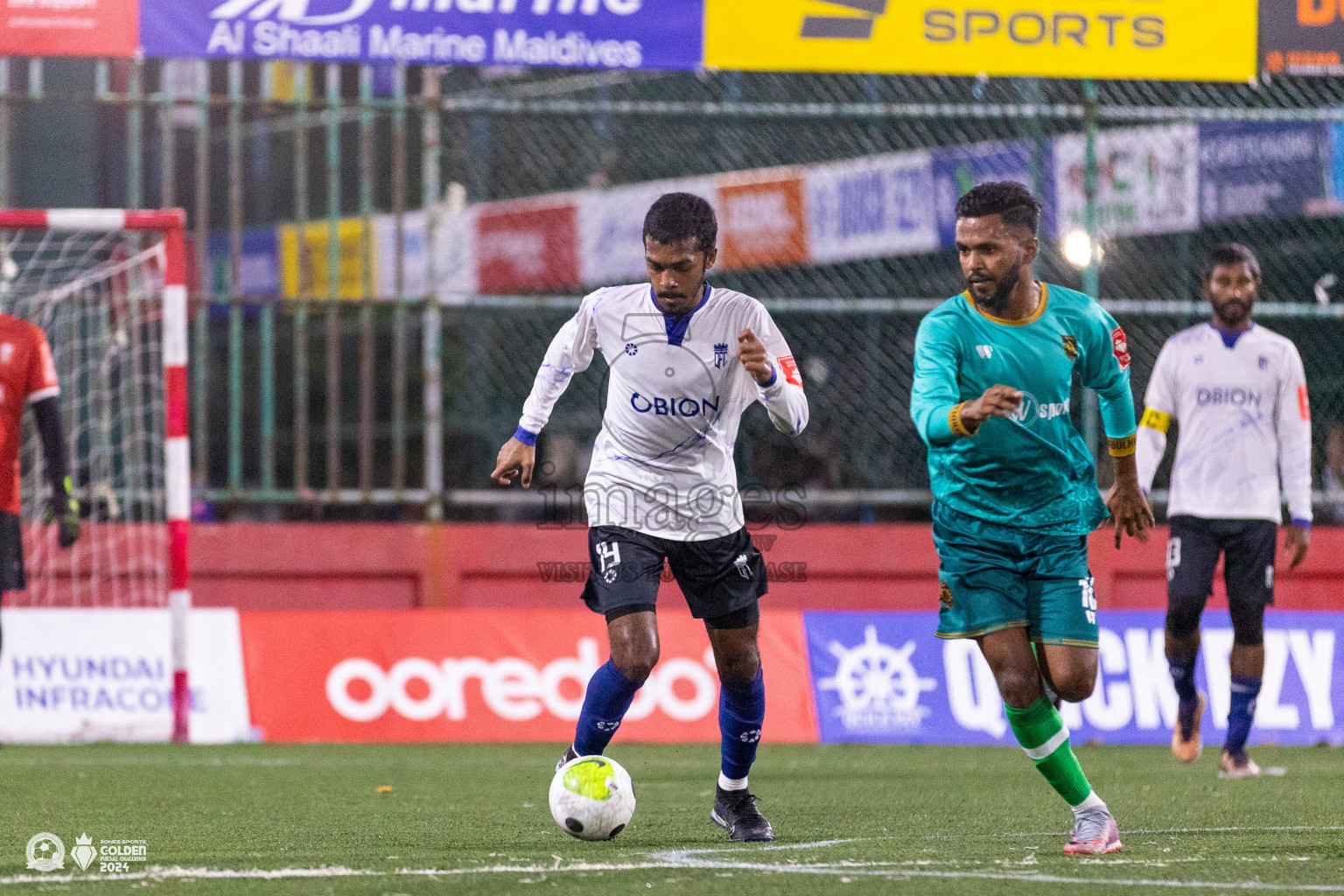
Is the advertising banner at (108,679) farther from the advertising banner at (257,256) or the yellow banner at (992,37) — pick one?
the advertising banner at (257,256)

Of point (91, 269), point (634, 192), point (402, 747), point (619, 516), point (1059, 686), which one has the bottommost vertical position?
point (402, 747)

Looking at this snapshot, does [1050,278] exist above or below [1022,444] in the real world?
above

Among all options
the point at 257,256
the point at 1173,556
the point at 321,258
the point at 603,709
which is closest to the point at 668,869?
the point at 603,709

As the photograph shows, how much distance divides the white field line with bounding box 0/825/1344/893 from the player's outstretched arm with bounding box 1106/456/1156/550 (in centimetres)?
136

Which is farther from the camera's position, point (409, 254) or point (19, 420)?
point (409, 254)

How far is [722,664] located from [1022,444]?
4.07 feet

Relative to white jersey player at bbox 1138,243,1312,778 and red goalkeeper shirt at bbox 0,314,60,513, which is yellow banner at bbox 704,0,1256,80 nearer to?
white jersey player at bbox 1138,243,1312,778

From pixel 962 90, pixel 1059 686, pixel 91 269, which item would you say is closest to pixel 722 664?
pixel 1059 686

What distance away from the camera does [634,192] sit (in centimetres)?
1400

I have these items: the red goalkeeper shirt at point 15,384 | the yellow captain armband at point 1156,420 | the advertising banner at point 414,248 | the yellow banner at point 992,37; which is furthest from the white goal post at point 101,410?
the yellow captain armband at point 1156,420

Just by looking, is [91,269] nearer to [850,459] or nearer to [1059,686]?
[850,459]

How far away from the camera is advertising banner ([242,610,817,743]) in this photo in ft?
32.9

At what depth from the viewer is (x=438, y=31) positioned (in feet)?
33.5

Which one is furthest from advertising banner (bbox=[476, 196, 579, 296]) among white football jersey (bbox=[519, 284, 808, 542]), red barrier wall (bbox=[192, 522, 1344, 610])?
white football jersey (bbox=[519, 284, 808, 542])
